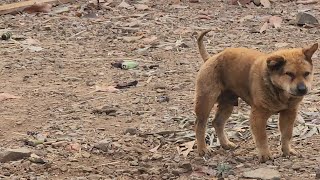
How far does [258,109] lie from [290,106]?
0.28 m

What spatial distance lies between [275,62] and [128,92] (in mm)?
3351

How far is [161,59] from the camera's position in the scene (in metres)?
10.8

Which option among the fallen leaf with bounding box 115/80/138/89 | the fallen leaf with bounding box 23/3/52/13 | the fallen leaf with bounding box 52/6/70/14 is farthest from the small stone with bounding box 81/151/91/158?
the fallen leaf with bounding box 23/3/52/13

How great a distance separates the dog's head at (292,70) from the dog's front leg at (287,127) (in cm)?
39

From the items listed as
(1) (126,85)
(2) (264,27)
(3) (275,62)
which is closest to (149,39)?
(2) (264,27)

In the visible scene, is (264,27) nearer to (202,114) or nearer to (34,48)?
(34,48)

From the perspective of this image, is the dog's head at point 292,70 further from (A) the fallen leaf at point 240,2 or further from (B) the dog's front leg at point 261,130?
(A) the fallen leaf at point 240,2

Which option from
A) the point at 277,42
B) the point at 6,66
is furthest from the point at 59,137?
the point at 277,42

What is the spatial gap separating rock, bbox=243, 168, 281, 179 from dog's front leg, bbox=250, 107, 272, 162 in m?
0.23

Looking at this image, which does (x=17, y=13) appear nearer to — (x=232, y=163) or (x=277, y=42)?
(x=277, y=42)

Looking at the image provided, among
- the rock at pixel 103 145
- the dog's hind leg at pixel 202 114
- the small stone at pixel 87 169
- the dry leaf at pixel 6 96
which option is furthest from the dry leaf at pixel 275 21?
the small stone at pixel 87 169

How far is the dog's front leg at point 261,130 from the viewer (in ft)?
20.2

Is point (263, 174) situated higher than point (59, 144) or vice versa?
point (263, 174)

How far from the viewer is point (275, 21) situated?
1303 cm
